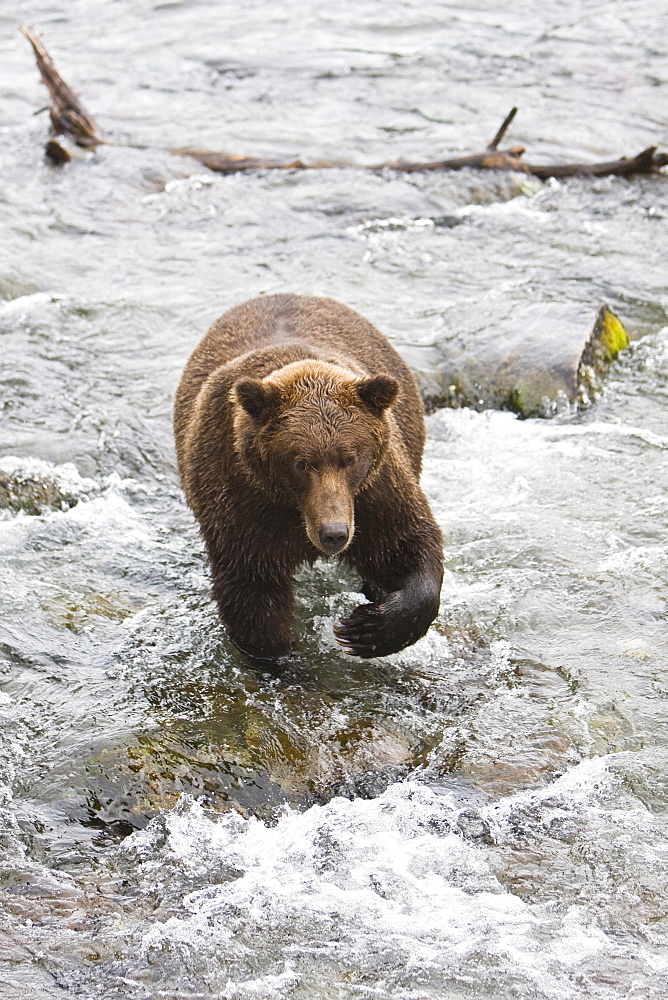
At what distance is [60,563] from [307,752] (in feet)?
7.09

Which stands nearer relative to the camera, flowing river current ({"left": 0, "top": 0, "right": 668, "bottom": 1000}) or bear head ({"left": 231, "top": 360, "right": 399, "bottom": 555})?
flowing river current ({"left": 0, "top": 0, "right": 668, "bottom": 1000})

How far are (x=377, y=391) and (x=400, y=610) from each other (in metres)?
1.04

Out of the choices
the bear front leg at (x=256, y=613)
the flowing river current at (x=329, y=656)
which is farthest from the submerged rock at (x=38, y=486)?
the bear front leg at (x=256, y=613)

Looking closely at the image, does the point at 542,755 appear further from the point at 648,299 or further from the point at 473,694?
the point at 648,299

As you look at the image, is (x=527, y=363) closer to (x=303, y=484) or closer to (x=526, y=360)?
(x=526, y=360)

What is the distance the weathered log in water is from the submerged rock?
8.39 feet

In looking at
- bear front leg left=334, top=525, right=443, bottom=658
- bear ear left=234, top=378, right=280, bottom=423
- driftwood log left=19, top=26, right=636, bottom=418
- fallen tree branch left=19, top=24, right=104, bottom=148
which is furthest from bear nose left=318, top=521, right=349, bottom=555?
fallen tree branch left=19, top=24, right=104, bottom=148

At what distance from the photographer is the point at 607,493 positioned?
7.39 meters

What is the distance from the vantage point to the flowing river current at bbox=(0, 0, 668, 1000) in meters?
4.19

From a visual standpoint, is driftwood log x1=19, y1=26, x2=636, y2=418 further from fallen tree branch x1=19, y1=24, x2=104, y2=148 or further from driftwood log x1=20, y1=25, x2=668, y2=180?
fallen tree branch x1=19, y1=24, x2=104, y2=148

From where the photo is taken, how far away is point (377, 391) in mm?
4875

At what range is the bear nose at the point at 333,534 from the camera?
4.61m

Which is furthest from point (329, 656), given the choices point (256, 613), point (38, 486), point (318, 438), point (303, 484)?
point (38, 486)

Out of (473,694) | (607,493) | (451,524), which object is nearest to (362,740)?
(473,694)
